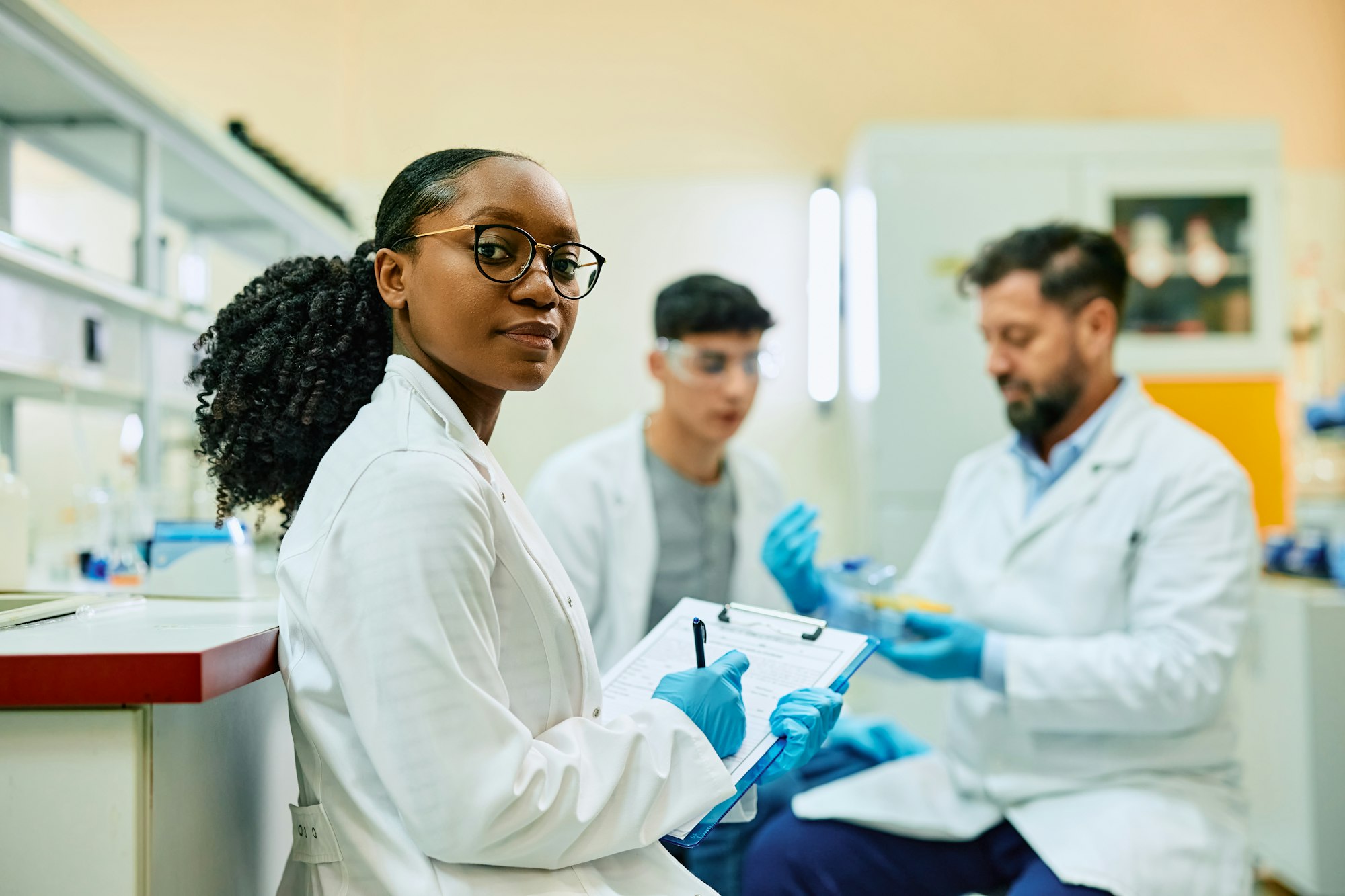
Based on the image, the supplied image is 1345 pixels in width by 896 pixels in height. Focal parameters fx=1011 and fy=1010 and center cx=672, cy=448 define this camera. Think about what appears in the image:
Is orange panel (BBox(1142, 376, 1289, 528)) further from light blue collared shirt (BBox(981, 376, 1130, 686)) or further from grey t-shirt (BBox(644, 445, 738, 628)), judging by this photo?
grey t-shirt (BBox(644, 445, 738, 628))

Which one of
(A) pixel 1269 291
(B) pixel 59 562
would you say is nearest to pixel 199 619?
(B) pixel 59 562

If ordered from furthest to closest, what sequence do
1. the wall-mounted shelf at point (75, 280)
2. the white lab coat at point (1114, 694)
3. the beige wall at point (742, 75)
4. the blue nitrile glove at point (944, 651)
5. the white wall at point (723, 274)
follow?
the beige wall at point (742, 75) < the white wall at point (723, 274) < the wall-mounted shelf at point (75, 280) < the blue nitrile glove at point (944, 651) < the white lab coat at point (1114, 694)

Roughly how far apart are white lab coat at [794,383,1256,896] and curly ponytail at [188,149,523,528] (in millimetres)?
1053

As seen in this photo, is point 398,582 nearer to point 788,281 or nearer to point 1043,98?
point 788,281

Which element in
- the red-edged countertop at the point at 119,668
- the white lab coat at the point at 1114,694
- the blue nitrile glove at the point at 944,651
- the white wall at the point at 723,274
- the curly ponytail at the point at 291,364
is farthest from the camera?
the white wall at the point at 723,274

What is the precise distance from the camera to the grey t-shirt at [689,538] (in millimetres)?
2053

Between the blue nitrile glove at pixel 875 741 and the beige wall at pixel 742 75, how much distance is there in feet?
8.60

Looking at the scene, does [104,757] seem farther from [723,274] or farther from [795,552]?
[723,274]

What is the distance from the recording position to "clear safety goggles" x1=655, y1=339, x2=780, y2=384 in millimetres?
2070

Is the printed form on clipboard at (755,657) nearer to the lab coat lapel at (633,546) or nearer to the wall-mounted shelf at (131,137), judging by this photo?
the lab coat lapel at (633,546)

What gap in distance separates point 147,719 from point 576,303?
0.56 meters

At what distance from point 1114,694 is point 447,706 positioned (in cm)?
114

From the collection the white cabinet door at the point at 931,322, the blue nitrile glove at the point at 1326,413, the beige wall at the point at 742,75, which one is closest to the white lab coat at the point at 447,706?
the white cabinet door at the point at 931,322

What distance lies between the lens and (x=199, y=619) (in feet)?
3.49
